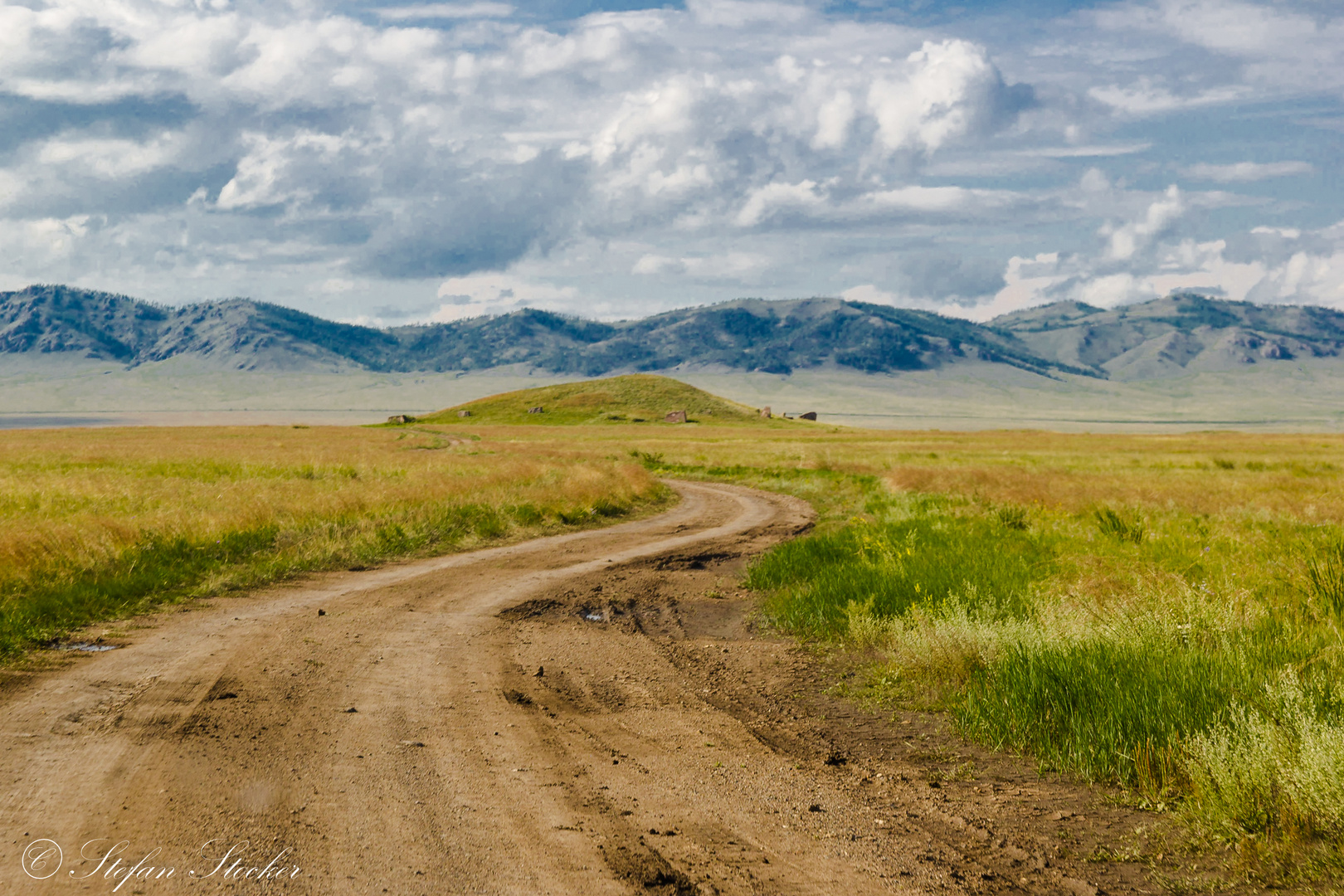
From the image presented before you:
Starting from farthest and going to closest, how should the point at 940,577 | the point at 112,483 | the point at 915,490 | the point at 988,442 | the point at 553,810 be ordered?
the point at 988,442
the point at 915,490
the point at 112,483
the point at 940,577
the point at 553,810

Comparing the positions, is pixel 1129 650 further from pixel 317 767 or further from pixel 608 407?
pixel 608 407

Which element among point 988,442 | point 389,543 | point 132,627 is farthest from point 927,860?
point 988,442

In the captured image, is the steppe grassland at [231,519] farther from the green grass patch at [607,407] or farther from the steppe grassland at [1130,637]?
the green grass patch at [607,407]

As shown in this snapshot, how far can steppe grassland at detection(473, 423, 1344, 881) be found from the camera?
5629mm

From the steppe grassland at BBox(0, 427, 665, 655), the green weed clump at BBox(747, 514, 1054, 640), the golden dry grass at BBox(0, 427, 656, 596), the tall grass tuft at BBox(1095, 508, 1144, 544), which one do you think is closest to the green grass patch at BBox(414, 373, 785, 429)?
the golden dry grass at BBox(0, 427, 656, 596)

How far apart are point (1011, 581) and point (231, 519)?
1510cm

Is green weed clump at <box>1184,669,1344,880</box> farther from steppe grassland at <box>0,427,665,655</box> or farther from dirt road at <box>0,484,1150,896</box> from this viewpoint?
steppe grassland at <box>0,427,665,655</box>

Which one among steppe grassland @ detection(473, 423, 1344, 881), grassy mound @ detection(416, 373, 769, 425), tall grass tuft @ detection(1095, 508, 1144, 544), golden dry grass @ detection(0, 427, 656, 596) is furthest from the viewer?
grassy mound @ detection(416, 373, 769, 425)

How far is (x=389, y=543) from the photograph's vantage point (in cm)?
1914

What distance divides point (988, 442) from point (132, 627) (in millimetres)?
88716

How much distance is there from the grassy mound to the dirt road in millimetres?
140598

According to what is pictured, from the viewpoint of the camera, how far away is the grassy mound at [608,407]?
160m

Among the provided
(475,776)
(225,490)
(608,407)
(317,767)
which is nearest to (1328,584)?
(475,776)

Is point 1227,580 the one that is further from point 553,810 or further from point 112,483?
point 112,483
